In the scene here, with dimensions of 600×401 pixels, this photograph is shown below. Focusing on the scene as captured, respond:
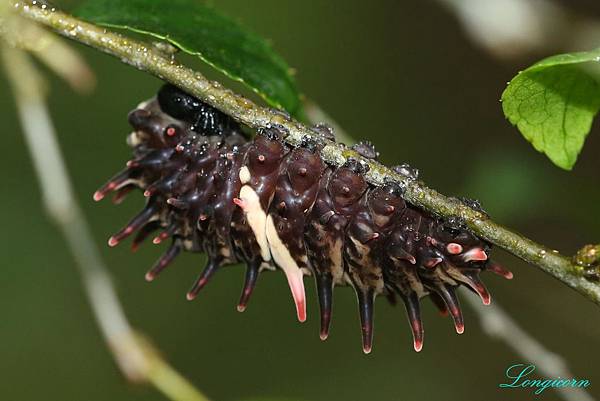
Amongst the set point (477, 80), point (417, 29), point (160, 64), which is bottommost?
point (160, 64)

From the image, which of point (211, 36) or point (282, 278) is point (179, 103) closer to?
point (211, 36)

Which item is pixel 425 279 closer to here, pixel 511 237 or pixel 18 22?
pixel 511 237

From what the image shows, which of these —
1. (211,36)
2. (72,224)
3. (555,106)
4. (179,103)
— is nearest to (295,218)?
(179,103)

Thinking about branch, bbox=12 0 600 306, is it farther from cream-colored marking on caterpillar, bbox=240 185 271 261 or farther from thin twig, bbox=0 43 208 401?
thin twig, bbox=0 43 208 401

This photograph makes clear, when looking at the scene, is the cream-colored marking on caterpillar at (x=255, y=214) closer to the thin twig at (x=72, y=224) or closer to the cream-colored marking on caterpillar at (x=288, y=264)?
the cream-colored marking on caterpillar at (x=288, y=264)

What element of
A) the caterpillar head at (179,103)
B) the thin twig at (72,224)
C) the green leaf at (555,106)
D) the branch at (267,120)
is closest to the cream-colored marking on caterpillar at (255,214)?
the branch at (267,120)

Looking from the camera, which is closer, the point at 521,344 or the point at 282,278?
the point at 521,344

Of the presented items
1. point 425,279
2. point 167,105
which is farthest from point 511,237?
point 167,105
